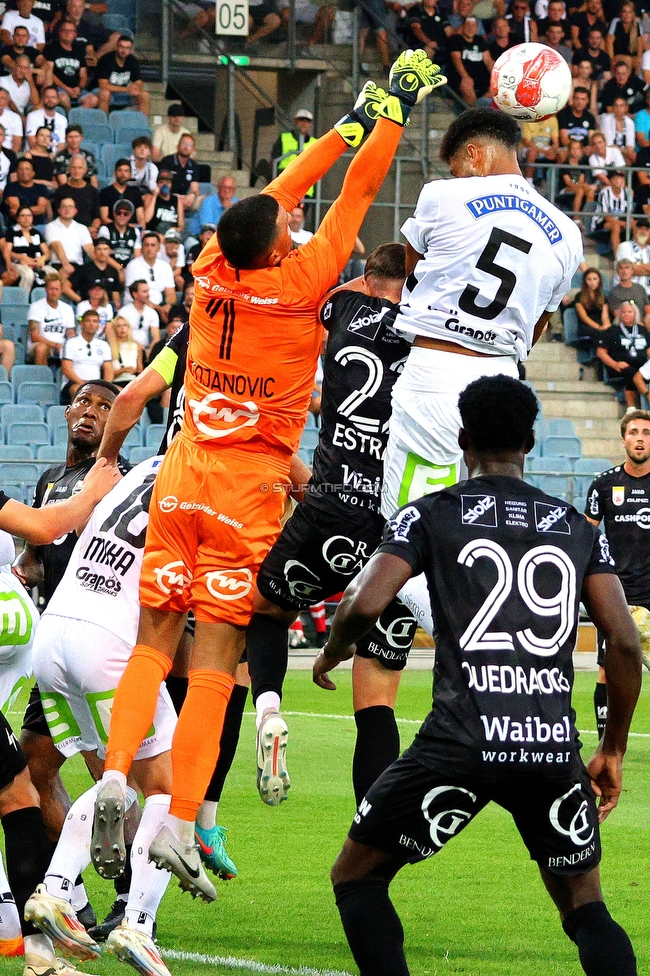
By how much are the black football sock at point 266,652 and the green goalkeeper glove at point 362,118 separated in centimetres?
199

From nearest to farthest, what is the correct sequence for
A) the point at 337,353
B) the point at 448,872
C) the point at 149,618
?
the point at 149,618, the point at 337,353, the point at 448,872

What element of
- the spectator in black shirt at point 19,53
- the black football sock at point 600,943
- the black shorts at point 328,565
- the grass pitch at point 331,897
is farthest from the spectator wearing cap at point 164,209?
the black football sock at point 600,943

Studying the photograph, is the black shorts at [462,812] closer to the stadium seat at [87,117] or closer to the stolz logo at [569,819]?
the stolz logo at [569,819]

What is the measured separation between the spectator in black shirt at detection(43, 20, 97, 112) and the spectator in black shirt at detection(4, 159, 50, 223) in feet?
6.49

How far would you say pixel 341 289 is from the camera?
19.8 ft

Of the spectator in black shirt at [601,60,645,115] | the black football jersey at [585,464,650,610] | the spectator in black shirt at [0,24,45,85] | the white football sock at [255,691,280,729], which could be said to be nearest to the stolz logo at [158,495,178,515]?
the white football sock at [255,691,280,729]

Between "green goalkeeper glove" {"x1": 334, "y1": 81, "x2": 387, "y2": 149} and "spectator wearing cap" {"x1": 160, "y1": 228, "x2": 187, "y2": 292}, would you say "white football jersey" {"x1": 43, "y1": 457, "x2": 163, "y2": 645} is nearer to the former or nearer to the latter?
"green goalkeeper glove" {"x1": 334, "y1": 81, "x2": 387, "y2": 149}

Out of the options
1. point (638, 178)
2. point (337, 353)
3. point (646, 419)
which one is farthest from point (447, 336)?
point (638, 178)

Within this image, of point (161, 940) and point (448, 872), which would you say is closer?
point (161, 940)

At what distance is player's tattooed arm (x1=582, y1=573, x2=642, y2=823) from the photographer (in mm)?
4066

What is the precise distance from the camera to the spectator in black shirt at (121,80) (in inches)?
810

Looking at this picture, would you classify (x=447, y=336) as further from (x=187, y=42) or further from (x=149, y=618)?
(x=187, y=42)

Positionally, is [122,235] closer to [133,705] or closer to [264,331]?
[264,331]

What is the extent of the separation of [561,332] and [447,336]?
55.8 ft
